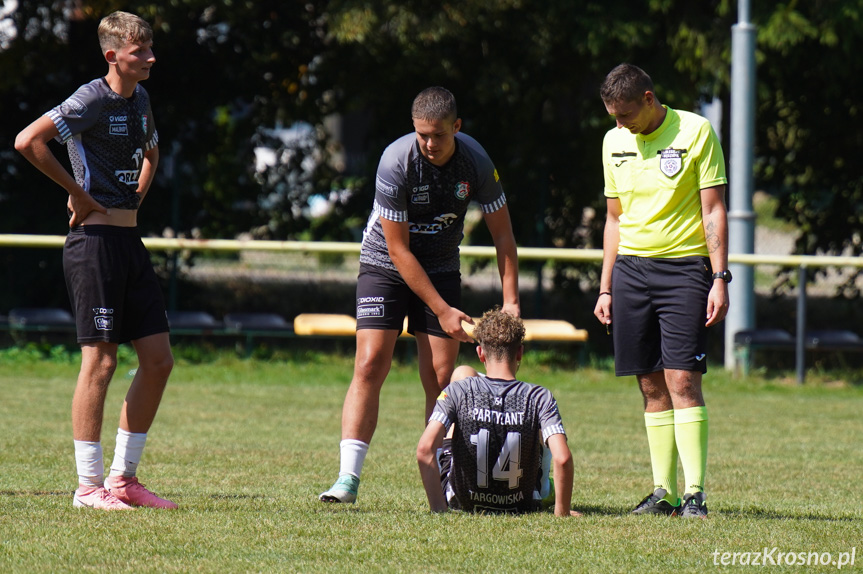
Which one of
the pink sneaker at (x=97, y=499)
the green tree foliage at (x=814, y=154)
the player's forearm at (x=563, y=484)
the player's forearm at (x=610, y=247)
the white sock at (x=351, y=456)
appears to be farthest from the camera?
the green tree foliage at (x=814, y=154)

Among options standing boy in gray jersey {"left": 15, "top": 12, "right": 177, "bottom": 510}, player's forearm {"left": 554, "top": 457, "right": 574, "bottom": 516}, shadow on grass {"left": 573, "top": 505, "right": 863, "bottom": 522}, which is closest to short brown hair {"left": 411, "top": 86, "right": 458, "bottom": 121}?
standing boy in gray jersey {"left": 15, "top": 12, "right": 177, "bottom": 510}

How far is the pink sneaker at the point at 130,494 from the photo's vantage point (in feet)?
16.6

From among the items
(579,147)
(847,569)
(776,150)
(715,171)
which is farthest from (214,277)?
(847,569)

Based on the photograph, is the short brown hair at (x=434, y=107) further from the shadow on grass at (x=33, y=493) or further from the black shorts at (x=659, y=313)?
the shadow on grass at (x=33, y=493)

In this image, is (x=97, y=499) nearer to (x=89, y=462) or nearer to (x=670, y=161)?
(x=89, y=462)

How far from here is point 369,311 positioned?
5398 millimetres

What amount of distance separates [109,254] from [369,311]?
4.12 ft

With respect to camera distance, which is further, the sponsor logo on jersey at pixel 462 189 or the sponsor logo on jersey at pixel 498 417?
the sponsor logo on jersey at pixel 462 189

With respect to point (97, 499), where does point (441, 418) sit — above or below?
above

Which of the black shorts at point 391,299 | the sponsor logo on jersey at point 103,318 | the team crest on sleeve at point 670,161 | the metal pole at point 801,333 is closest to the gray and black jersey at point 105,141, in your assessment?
the sponsor logo on jersey at point 103,318

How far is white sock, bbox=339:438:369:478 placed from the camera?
5.30 metres

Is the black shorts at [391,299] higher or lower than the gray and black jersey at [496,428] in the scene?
higher

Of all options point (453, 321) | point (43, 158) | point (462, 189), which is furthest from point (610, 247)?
point (43, 158)

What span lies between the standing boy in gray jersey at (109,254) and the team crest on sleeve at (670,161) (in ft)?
7.87
